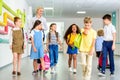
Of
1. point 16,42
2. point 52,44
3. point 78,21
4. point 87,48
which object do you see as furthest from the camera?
point 78,21

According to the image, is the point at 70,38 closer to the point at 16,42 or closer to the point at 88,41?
the point at 16,42

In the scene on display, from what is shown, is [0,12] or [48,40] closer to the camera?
[48,40]

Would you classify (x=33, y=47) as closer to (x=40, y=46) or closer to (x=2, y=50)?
(x=40, y=46)

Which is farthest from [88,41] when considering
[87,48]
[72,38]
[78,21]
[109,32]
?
[78,21]

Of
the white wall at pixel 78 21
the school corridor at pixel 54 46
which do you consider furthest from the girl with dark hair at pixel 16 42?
the white wall at pixel 78 21

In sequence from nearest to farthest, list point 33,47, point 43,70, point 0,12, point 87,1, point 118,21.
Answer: point 33,47 → point 43,70 → point 0,12 → point 87,1 → point 118,21

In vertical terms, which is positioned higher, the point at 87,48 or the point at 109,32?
the point at 109,32

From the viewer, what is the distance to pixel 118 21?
15.5 metres

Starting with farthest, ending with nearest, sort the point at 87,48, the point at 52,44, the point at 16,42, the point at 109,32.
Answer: the point at 52,44 < the point at 16,42 < the point at 109,32 < the point at 87,48

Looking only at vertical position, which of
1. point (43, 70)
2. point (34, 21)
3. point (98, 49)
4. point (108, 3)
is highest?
point (108, 3)

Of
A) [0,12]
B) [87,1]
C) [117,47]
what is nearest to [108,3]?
[87,1]

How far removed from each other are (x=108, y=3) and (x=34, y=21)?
874 centimetres

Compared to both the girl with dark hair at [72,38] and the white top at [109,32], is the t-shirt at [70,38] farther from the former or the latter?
the white top at [109,32]

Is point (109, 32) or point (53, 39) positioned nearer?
point (109, 32)
